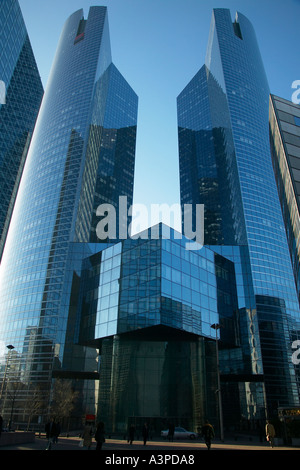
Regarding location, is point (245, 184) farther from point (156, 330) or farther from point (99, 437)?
point (99, 437)

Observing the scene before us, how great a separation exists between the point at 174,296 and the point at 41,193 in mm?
82899

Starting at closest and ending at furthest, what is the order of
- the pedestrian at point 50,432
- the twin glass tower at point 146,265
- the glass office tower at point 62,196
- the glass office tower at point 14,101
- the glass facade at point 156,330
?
the pedestrian at point 50,432 < the glass facade at point 156,330 < the twin glass tower at point 146,265 < the glass office tower at point 62,196 < the glass office tower at point 14,101

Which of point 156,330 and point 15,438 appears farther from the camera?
point 156,330

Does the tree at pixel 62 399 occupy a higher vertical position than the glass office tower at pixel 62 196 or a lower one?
lower

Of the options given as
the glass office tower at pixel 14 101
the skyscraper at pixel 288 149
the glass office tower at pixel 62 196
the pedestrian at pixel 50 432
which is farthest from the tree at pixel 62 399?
the glass office tower at pixel 14 101

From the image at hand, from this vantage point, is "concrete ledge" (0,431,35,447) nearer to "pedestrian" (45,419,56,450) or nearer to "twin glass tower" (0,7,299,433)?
"pedestrian" (45,419,56,450)

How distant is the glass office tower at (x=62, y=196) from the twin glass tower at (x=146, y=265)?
52cm

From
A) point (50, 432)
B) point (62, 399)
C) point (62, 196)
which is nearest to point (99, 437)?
point (50, 432)

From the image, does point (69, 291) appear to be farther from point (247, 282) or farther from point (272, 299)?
point (272, 299)

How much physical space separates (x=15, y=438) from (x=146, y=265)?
31.7 m

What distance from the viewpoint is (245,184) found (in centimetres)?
11625

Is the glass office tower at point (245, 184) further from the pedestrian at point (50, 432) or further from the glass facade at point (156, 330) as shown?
the pedestrian at point (50, 432)

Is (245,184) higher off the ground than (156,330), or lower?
higher

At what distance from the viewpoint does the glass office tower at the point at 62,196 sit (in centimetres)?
8431
